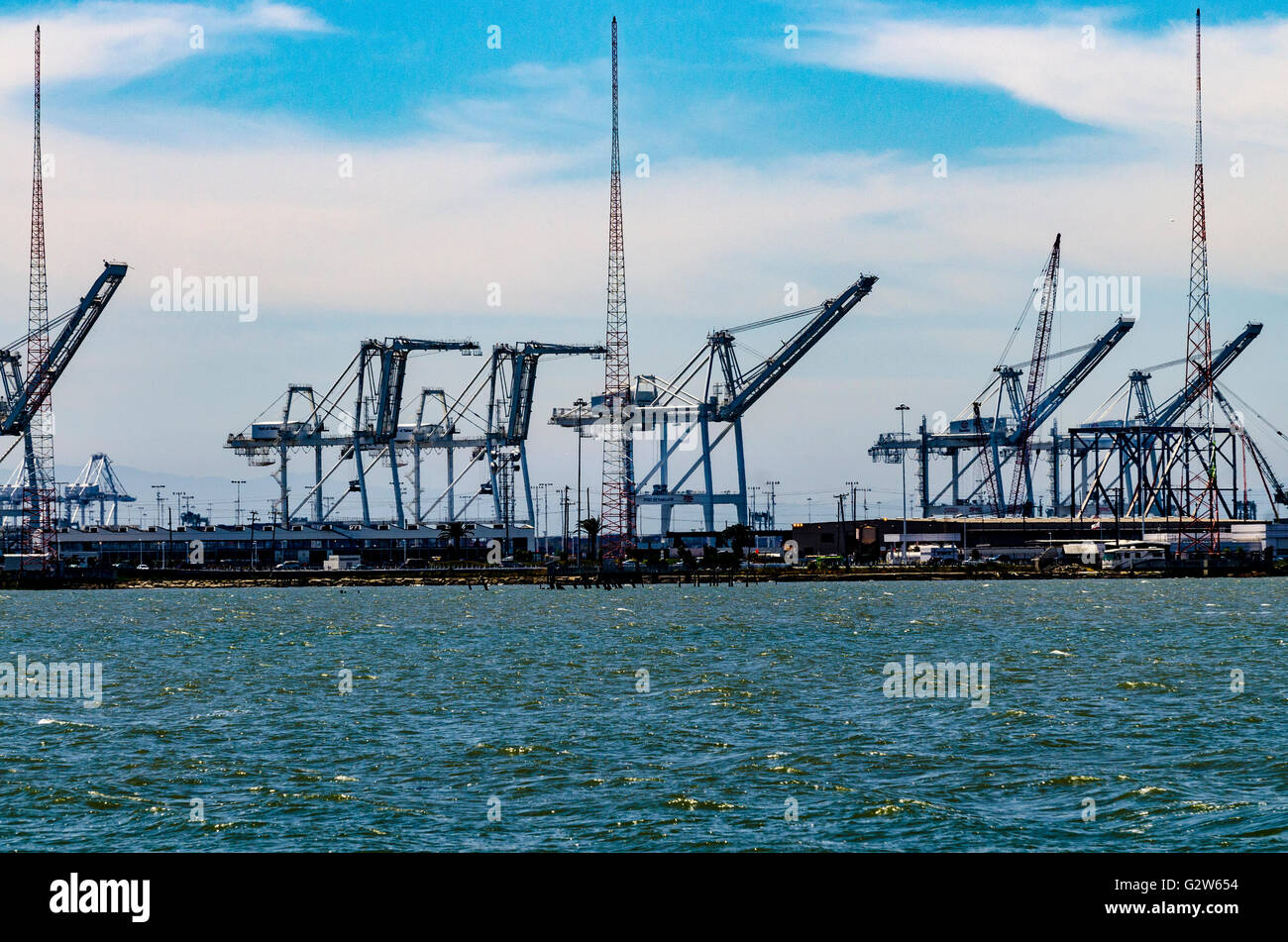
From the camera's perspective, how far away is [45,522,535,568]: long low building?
15788cm

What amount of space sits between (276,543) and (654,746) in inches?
5569

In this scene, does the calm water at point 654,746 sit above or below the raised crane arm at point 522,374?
below

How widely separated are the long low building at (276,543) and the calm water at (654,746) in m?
→ 107

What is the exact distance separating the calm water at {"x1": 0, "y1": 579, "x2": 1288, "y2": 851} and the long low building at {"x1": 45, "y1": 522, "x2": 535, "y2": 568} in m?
107

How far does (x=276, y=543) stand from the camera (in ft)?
522

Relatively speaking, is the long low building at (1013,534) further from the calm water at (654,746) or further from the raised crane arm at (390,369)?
the calm water at (654,746)

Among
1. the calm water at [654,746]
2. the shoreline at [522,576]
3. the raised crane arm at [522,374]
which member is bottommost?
the shoreline at [522,576]

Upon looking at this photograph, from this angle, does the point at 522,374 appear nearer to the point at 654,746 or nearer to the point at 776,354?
the point at 776,354

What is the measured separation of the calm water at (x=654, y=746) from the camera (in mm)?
17219

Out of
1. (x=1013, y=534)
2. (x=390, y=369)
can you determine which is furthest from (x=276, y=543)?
(x=1013, y=534)

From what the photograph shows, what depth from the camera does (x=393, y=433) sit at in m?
144

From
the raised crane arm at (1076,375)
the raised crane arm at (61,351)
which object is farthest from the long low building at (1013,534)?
the raised crane arm at (61,351)

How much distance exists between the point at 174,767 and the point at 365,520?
141 m
